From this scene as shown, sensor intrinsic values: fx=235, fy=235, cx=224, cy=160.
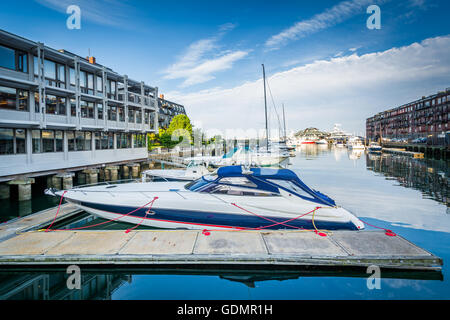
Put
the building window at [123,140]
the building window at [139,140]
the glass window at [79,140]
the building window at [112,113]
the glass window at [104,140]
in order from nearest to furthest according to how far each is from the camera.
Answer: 1. the glass window at [79,140]
2. the glass window at [104,140]
3. the building window at [112,113]
4. the building window at [123,140]
5. the building window at [139,140]

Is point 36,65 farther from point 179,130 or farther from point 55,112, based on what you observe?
point 179,130

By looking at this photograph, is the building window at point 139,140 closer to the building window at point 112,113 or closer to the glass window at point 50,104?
the building window at point 112,113

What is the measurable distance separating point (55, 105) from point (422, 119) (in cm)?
9391

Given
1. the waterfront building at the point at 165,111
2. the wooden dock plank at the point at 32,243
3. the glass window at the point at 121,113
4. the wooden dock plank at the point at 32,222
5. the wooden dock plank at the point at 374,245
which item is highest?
the waterfront building at the point at 165,111

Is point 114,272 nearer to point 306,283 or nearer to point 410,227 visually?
point 306,283

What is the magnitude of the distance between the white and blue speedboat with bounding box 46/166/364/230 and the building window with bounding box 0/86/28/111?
35.5 ft

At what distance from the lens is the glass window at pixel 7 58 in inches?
567

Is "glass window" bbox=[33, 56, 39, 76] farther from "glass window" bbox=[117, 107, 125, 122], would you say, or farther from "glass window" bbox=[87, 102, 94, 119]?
"glass window" bbox=[117, 107, 125, 122]

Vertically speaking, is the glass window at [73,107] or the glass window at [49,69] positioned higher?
the glass window at [49,69]

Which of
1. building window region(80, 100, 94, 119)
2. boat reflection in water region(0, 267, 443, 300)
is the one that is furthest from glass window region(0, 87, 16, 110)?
boat reflection in water region(0, 267, 443, 300)

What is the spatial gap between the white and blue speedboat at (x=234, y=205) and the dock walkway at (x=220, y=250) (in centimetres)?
64

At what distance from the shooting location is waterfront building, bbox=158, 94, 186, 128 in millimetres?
60728

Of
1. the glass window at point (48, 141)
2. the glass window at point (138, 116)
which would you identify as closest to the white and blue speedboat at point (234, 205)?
the glass window at point (48, 141)
